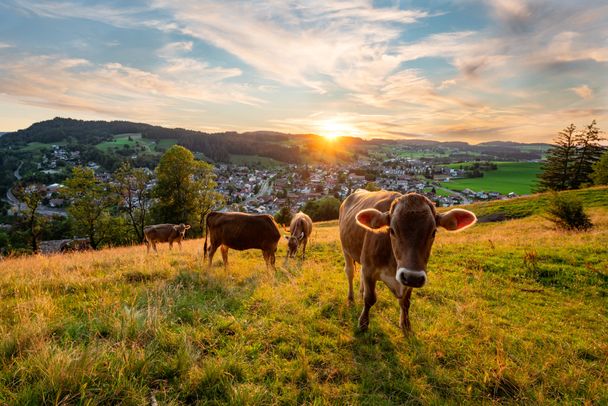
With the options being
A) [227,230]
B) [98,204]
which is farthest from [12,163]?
[227,230]

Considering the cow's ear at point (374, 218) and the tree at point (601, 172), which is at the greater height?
the tree at point (601, 172)

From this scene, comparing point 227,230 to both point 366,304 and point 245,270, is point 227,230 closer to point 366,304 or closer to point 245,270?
point 245,270

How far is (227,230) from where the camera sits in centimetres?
1038

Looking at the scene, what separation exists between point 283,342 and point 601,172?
64.8 meters

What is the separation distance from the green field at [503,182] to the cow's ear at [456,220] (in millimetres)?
92315

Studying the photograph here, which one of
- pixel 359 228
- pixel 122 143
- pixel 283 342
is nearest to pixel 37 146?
pixel 122 143

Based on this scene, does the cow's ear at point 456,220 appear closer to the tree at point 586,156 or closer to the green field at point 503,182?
the tree at point 586,156

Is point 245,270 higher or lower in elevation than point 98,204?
higher

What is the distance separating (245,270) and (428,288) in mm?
5682

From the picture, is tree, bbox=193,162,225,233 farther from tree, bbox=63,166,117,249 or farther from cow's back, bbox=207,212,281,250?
cow's back, bbox=207,212,281,250

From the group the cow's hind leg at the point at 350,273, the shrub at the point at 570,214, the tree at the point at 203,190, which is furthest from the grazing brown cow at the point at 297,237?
the tree at the point at 203,190

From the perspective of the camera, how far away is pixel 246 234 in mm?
10289

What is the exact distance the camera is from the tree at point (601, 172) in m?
46.4

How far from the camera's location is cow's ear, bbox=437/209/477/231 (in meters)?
4.71
